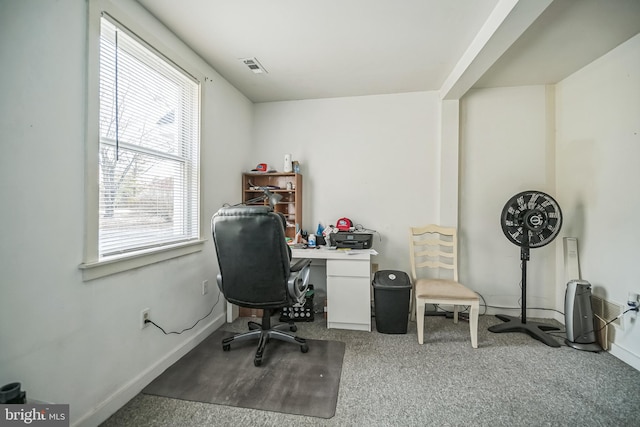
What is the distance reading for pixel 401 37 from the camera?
74.9 inches

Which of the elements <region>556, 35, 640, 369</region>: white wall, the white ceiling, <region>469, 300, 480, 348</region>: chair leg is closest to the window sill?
the white ceiling

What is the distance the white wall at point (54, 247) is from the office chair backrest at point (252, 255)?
20.5 inches

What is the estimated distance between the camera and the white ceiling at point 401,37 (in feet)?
5.21

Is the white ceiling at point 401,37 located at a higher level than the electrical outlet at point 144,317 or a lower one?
higher

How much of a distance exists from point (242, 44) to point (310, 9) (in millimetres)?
678

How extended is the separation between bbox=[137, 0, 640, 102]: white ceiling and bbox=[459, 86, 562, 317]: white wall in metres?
0.26

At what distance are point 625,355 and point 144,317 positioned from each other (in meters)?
3.47

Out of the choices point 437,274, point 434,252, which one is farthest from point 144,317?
point 437,274

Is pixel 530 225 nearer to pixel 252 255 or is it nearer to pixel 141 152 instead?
pixel 252 255

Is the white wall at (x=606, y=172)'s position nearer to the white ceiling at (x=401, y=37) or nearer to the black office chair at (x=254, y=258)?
the white ceiling at (x=401, y=37)

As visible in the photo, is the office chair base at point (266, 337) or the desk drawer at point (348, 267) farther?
the desk drawer at point (348, 267)

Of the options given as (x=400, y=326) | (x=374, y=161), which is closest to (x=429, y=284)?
(x=400, y=326)

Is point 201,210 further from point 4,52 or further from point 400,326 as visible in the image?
point 400,326

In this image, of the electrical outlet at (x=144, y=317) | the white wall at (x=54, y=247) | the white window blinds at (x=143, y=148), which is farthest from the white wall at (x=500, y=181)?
the white wall at (x=54, y=247)
